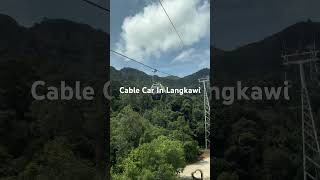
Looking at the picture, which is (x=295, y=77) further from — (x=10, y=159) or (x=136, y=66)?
(x=136, y=66)

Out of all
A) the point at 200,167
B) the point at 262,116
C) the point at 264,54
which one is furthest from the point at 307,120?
the point at 200,167

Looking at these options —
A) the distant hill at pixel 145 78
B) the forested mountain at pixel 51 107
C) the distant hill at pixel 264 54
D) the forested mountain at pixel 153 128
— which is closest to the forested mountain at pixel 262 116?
the distant hill at pixel 264 54

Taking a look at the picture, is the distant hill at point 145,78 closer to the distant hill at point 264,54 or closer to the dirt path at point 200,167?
the dirt path at point 200,167

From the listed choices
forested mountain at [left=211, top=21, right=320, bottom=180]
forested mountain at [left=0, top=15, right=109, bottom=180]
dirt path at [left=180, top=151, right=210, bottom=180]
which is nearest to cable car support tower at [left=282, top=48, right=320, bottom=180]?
forested mountain at [left=211, top=21, right=320, bottom=180]

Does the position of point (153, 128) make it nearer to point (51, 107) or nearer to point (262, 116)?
point (51, 107)

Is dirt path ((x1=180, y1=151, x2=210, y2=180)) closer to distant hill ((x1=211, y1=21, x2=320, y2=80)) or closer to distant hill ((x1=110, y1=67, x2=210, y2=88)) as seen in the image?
distant hill ((x1=110, y1=67, x2=210, y2=88))

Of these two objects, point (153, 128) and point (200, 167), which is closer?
point (200, 167)

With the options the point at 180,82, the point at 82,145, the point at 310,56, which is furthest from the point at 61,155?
the point at 180,82
